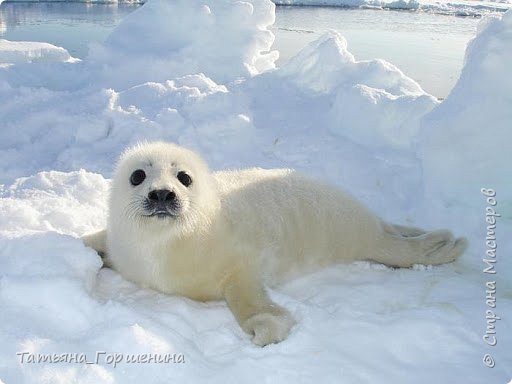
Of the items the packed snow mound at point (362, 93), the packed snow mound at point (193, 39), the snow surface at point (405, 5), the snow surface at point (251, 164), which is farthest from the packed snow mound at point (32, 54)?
the snow surface at point (405, 5)

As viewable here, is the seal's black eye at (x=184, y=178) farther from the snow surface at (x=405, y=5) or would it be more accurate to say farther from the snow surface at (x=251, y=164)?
the snow surface at (x=405, y=5)

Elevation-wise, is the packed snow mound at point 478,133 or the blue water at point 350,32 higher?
the packed snow mound at point 478,133

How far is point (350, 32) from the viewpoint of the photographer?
684 inches

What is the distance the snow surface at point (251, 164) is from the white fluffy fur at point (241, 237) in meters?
0.10

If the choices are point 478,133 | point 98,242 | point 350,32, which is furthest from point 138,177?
point 350,32

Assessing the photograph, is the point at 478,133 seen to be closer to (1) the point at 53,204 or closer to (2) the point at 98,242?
(2) the point at 98,242

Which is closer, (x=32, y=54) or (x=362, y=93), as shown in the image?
(x=362, y=93)

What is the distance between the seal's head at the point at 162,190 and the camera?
7.79 ft

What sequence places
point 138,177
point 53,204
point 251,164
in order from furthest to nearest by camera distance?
point 251,164 < point 53,204 < point 138,177

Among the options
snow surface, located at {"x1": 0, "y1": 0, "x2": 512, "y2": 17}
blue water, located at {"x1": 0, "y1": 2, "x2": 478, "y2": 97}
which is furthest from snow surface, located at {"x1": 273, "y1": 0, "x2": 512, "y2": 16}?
blue water, located at {"x1": 0, "y1": 2, "x2": 478, "y2": 97}

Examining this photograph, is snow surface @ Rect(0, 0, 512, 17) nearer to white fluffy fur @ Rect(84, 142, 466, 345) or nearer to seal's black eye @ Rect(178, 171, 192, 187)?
white fluffy fur @ Rect(84, 142, 466, 345)

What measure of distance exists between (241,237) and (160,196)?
0.61 meters

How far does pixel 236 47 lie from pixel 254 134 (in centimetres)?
327

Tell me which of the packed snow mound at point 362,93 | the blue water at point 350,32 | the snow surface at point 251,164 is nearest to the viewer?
the snow surface at point 251,164
